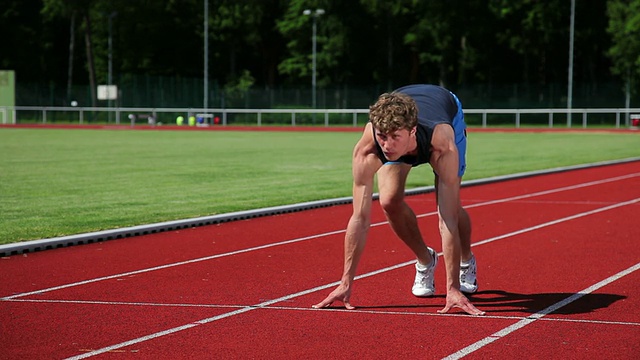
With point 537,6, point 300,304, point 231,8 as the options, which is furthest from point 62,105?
point 300,304

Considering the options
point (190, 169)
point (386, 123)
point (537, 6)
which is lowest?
point (190, 169)

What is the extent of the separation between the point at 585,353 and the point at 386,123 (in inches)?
68.0

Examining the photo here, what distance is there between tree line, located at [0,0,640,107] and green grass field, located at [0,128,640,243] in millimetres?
37969

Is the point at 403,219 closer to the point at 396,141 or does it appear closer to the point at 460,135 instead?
the point at 460,135

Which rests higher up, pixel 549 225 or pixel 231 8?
pixel 231 8

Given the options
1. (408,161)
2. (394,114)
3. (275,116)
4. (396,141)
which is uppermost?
(394,114)

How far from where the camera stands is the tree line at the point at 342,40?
72.3 metres

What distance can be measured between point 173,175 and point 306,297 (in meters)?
12.8

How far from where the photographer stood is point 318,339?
6277 millimetres

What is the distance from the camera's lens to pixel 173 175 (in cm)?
2025

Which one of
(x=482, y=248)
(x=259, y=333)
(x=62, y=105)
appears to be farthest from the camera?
(x=62, y=105)

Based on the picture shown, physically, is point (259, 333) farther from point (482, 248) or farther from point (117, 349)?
point (482, 248)

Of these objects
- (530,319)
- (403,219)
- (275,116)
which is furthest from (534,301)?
(275,116)

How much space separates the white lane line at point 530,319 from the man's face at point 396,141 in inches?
48.1
